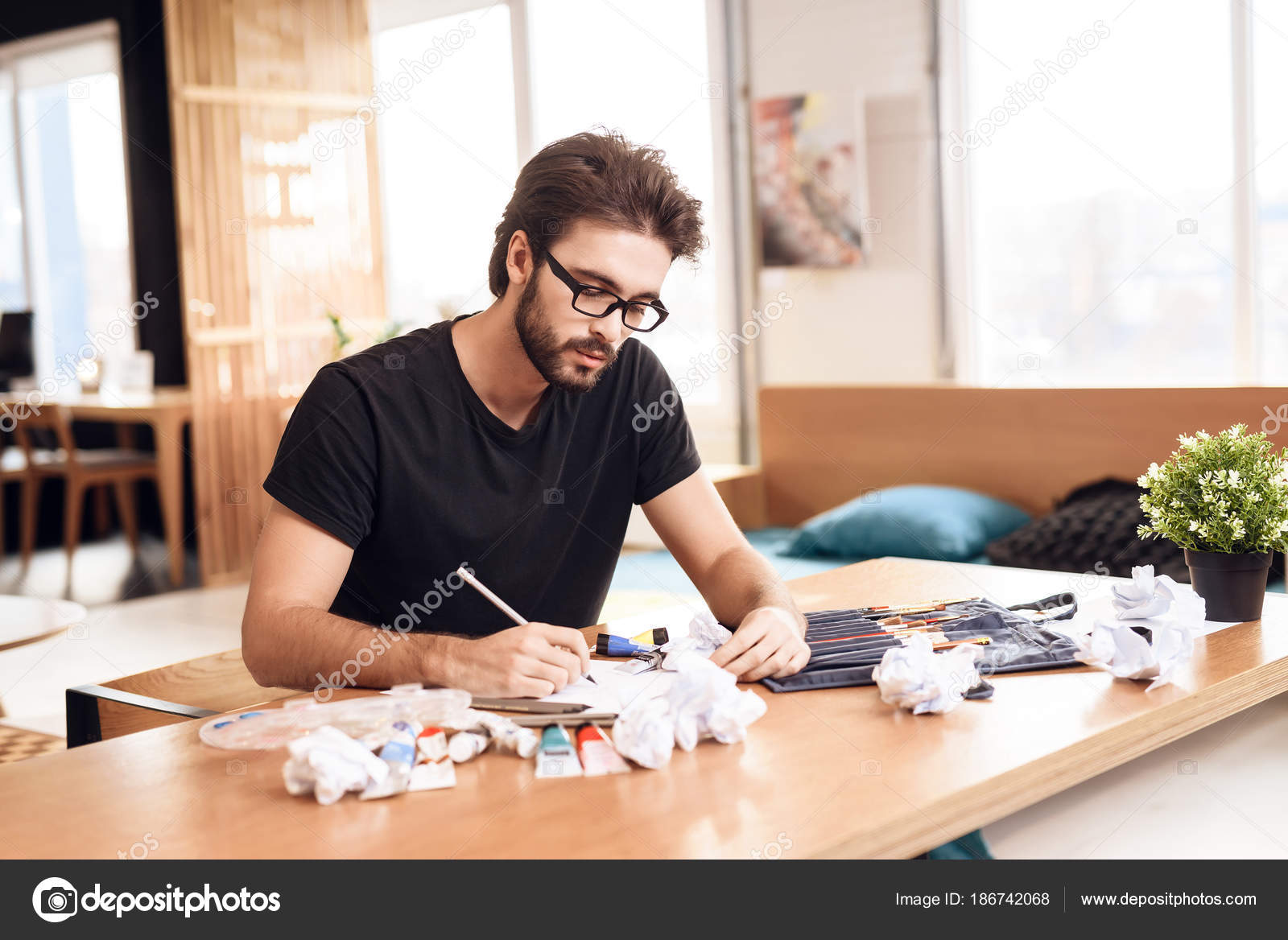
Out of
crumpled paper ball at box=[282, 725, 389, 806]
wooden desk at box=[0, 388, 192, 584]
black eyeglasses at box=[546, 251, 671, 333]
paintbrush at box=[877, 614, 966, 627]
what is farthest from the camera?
wooden desk at box=[0, 388, 192, 584]

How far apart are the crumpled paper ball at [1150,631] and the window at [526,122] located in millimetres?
3294

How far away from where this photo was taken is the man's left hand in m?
1.39

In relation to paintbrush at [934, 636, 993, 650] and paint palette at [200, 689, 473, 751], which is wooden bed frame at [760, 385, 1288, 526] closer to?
paintbrush at [934, 636, 993, 650]

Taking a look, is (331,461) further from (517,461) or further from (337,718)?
(337,718)

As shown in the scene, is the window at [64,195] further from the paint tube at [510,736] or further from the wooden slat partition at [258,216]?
the paint tube at [510,736]

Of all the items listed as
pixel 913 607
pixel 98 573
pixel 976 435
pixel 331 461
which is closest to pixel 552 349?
pixel 331 461

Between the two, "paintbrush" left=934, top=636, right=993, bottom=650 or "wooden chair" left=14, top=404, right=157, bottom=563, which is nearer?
"paintbrush" left=934, top=636, right=993, bottom=650

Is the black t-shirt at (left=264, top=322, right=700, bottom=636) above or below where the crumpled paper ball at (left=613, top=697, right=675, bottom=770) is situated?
above

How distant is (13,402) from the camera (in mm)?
6145

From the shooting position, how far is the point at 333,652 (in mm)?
1443

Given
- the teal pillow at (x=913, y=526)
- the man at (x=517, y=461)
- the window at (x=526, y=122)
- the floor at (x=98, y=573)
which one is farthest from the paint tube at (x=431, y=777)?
the floor at (x=98, y=573)

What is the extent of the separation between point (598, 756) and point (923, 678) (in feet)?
1.07
